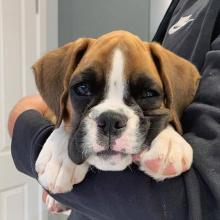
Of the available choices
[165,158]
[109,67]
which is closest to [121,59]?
[109,67]

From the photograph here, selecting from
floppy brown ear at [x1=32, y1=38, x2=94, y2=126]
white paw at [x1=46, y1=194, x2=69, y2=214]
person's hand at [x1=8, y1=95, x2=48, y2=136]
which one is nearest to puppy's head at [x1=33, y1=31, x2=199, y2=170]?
floppy brown ear at [x1=32, y1=38, x2=94, y2=126]

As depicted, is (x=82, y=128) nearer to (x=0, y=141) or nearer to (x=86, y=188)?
(x=86, y=188)

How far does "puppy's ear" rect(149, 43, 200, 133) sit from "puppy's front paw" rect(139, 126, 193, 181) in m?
0.10

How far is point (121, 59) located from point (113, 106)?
0.14m

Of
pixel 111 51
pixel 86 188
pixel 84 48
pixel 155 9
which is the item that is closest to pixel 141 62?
pixel 111 51

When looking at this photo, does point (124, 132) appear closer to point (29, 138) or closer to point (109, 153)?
point (109, 153)

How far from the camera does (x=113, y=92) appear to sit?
954 millimetres

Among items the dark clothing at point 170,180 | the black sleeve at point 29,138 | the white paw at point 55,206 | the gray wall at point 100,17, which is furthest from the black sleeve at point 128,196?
the gray wall at point 100,17

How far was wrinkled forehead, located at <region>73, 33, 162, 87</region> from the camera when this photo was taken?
Result: 98 centimetres

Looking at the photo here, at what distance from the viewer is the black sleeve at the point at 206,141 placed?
833mm

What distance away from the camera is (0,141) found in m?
2.67

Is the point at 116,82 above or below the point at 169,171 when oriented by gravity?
above

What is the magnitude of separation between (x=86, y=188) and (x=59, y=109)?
0.24m

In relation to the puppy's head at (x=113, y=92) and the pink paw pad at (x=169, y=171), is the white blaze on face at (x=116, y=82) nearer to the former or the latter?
the puppy's head at (x=113, y=92)
